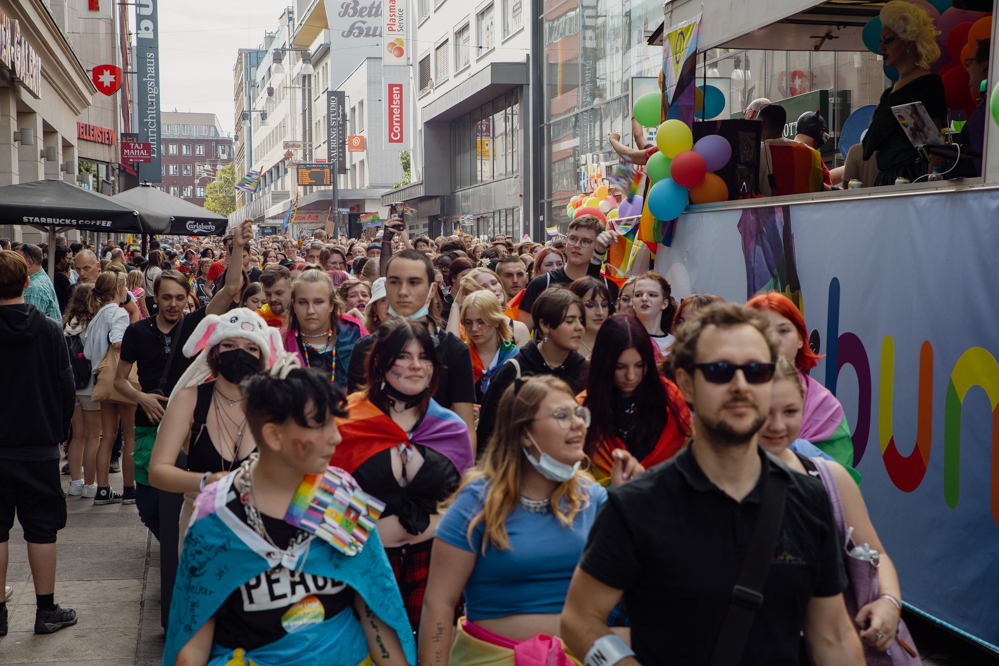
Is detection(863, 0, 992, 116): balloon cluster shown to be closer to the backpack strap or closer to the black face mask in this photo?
the black face mask

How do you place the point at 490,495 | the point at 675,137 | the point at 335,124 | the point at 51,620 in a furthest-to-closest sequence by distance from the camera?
the point at 335,124 → the point at 675,137 → the point at 51,620 → the point at 490,495

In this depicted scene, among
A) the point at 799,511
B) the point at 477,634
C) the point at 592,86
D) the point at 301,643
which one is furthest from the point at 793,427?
the point at 592,86

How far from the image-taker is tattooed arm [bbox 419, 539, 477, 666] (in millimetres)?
3027

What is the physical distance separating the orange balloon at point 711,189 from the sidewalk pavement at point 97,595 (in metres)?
5.25

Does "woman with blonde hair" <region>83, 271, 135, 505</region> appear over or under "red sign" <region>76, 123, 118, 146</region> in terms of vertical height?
under

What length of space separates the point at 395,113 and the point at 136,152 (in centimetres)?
1889

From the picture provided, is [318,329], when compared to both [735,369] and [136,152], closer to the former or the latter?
[735,369]

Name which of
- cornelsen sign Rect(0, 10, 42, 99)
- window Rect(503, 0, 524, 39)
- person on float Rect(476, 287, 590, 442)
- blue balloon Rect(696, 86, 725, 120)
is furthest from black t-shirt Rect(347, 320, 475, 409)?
window Rect(503, 0, 524, 39)

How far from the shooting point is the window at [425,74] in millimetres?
43625

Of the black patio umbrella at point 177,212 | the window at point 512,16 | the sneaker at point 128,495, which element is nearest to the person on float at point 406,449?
the sneaker at point 128,495

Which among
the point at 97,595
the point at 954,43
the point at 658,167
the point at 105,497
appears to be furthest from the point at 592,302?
the point at 105,497

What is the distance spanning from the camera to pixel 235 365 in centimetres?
403

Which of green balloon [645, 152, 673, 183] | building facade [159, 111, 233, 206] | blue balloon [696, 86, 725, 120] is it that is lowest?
green balloon [645, 152, 673, 183]

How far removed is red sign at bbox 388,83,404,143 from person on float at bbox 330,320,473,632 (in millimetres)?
51251
